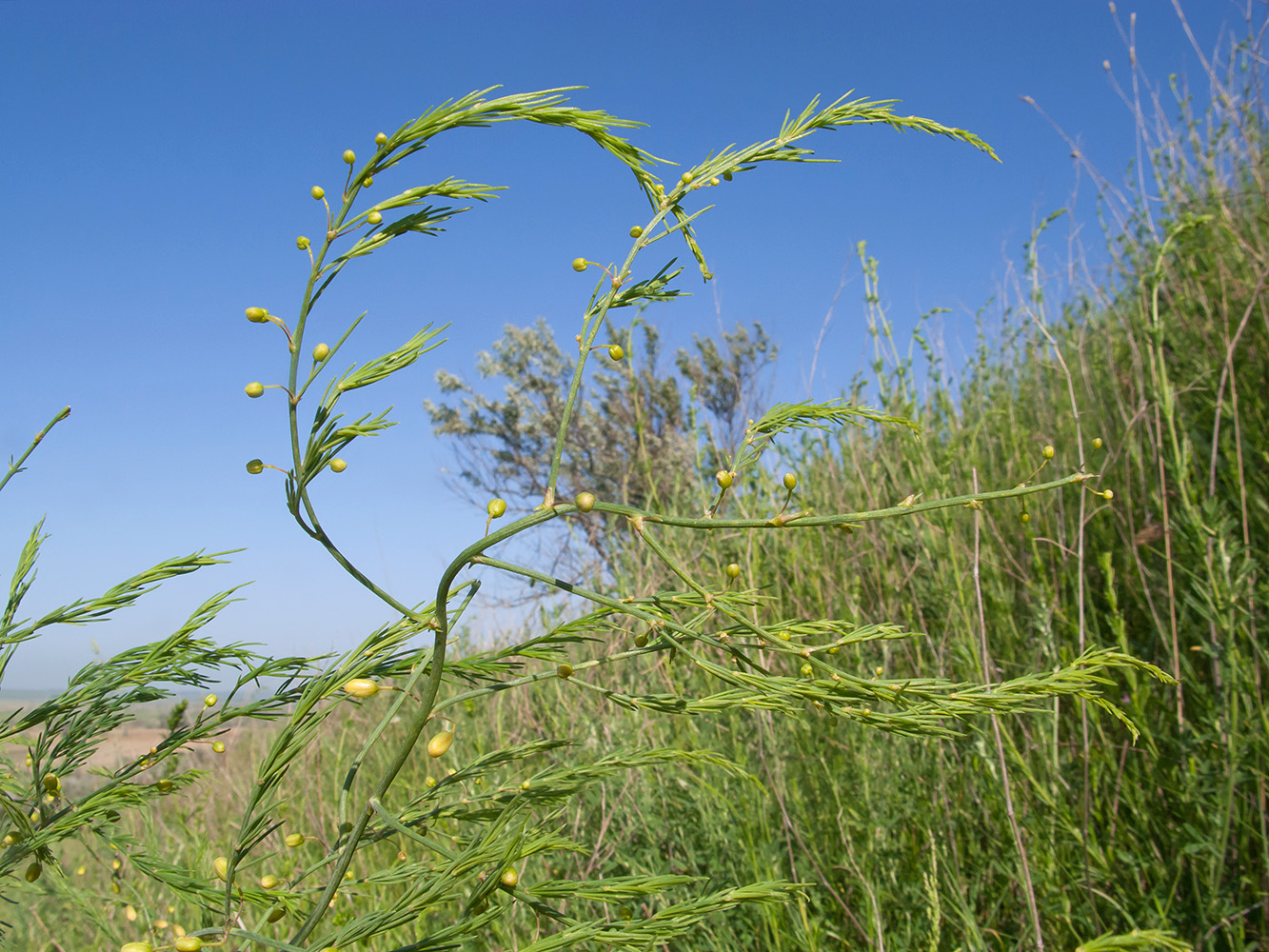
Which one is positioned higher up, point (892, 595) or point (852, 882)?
point (892, 595)

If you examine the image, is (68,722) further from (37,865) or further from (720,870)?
(720,870)

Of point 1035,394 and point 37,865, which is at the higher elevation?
point 1035,394

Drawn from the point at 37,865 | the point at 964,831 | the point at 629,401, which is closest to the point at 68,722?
the point at 37,865

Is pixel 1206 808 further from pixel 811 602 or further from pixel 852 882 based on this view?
pixel 811 602

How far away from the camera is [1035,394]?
11.0ft

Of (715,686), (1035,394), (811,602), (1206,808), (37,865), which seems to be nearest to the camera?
(37,865)

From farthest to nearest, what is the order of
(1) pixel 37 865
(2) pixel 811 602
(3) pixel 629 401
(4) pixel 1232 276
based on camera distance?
1. (3) pixel 629 401
2. (4) pixel 1232 276
3. (2) pixel 811 602
4. (1) pixel 37 865

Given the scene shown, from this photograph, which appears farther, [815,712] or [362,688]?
[815,712]

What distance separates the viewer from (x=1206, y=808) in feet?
5.48

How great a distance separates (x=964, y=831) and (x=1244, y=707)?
650 mm

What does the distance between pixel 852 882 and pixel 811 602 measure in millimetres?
915

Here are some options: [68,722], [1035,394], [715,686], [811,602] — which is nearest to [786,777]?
[715,686]

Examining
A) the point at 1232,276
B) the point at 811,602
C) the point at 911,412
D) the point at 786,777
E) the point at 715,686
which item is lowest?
the point at 786,777

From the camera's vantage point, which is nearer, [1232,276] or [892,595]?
[892,595]
